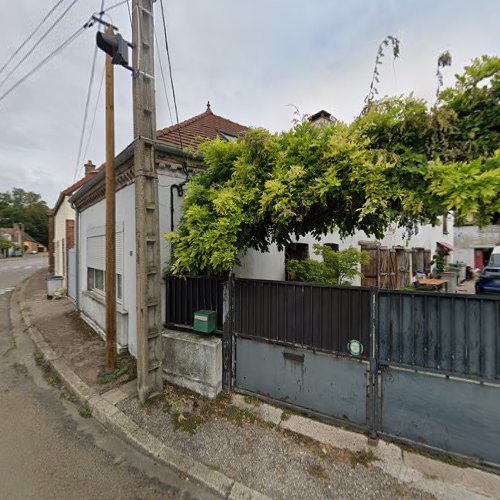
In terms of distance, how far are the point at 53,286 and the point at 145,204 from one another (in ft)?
39.8

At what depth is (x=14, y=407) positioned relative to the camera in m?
4.04

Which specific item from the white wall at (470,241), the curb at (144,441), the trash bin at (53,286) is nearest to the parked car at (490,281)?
the curb at (144,441)

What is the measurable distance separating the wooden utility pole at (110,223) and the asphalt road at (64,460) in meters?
1.07

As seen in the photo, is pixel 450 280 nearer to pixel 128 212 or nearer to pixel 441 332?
pixel 441 332

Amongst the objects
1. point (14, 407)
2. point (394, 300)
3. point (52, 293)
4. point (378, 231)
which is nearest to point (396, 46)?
point (378, 231)

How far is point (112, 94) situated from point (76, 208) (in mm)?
5892

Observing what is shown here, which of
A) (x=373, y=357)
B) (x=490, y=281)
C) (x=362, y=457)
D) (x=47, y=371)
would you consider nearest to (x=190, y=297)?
(x=373, y=357)

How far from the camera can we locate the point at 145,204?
3.81m

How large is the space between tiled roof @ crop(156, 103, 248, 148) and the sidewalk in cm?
529

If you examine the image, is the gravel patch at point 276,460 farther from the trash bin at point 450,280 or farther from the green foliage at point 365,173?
the trash bin at point 450,280

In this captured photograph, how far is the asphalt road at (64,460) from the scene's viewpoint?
2588 mm

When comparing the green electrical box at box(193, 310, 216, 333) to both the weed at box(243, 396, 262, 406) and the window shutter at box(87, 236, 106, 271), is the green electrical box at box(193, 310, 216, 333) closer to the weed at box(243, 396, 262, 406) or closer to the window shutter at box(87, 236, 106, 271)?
the weed at box(243, 396, 262, 406)

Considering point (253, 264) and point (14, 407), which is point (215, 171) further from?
point (14, 407)

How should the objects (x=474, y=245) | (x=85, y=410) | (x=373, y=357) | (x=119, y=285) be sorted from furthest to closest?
1. (x=474, y=245)
2. (x=119, y=285)
3. (x=85, y=410)
4. (x=373, y=357)
